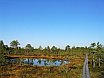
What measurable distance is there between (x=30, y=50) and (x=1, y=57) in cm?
9169

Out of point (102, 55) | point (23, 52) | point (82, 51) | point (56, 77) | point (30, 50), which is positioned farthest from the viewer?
point (30, 50)

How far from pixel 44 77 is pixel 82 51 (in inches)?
3883

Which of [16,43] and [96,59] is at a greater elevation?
[16,43]

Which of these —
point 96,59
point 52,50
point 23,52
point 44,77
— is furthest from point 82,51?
point 44,77

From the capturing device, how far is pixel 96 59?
207ft

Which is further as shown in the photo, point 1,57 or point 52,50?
point 52,50

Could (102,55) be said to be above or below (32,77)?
above

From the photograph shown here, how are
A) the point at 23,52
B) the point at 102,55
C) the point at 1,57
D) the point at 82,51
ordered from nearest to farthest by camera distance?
the point at 102,55
the point at 1,57
the point at 82,51
the point at 23,52

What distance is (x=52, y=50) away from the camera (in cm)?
15475

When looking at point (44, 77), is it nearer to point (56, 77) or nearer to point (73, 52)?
point (56, 77)

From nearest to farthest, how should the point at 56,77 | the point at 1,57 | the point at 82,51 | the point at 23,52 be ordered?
the point at 56,77, the point at 1,57, the point at 82,51, the point at 23,52

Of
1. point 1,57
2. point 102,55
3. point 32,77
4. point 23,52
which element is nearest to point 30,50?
point 23,52

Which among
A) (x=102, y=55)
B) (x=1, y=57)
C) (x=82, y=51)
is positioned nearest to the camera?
(x=102, y=55)

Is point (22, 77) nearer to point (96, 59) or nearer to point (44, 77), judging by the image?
point (44, 77)
